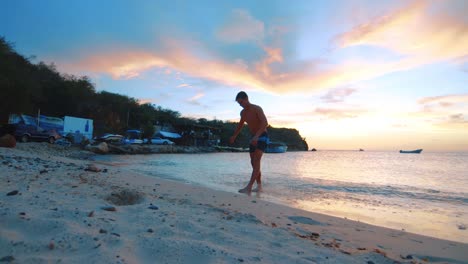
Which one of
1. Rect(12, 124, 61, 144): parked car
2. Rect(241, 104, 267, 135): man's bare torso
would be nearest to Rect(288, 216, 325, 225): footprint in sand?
Rect(241, 104, 267, 135): man's bare torso

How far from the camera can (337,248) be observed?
207 centimetres

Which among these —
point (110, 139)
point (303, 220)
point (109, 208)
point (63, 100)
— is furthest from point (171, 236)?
point (63, 100)

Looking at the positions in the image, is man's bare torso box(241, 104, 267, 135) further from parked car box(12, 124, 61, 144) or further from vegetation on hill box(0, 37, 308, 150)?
parked car box(12, 124, 61, 144)

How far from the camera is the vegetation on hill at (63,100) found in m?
18.3

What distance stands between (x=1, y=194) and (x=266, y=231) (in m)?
2.28

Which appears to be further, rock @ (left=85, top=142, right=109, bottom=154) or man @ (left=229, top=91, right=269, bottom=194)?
rock @ (left=85, top=142, right=109, bottom=154)

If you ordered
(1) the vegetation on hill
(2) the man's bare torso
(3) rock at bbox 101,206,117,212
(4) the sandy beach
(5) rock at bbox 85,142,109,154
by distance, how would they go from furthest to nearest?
1. (5) rock at bbox 85,142,109,154
2. (1) the vegetation on hill
3. (2) the man's bare torso
4. (3) rock at bbox 101,206,117,212
5. (4) the sandy beach

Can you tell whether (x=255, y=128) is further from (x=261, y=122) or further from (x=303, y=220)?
(x=303, y=220)

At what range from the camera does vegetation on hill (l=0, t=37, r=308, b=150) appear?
60.1 feet

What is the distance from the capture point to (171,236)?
1817mm

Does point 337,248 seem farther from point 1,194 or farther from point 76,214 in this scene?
point 1,194

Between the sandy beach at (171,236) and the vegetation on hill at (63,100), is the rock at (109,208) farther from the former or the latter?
the vegetation on hill at (63,100)

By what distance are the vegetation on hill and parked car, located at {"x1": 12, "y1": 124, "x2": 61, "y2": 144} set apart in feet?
4.06

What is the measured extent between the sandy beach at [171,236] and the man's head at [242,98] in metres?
2.98
